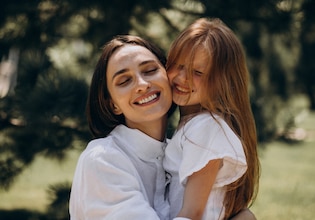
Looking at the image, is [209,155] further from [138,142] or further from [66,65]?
[66,65]

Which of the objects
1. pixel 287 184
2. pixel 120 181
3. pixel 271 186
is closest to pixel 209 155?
pixel 120 181

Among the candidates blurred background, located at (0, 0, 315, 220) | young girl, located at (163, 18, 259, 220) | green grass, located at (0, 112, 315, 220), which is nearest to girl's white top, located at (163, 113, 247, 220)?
young girl, located at (163, 18, 259, 220)

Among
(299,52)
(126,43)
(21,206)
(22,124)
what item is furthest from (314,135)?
(126,43)

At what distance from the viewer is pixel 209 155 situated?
6.56 feet

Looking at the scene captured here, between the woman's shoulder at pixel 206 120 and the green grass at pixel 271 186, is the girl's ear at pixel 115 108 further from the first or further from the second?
the green grass at pixel 271 186

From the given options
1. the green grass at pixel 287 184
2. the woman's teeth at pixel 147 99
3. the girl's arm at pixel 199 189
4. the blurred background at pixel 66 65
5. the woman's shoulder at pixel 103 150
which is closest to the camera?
the girl's arm at pixel 199 189

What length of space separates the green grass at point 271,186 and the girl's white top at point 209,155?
1.76 meters

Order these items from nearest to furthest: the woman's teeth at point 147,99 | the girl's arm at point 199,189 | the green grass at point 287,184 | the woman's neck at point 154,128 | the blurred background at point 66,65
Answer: the girl's arm at point 199,189
the woman's teeth at point 147,99
the woman's neck at point 154,128
the blurred background at point 66,65
the green grass at point 287,184

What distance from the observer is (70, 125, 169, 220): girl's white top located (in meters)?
2.01

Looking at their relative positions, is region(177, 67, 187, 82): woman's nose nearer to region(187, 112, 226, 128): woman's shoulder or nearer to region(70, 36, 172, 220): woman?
region(70, 36, 172, 220): woman

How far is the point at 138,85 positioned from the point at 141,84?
11 millimetres

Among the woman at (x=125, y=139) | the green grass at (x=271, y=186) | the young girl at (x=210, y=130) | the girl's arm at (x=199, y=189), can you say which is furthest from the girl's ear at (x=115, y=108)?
the green grass at (x=271, y=186)

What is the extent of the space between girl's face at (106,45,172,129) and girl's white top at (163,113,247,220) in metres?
0.15

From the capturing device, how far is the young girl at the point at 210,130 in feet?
6.59
